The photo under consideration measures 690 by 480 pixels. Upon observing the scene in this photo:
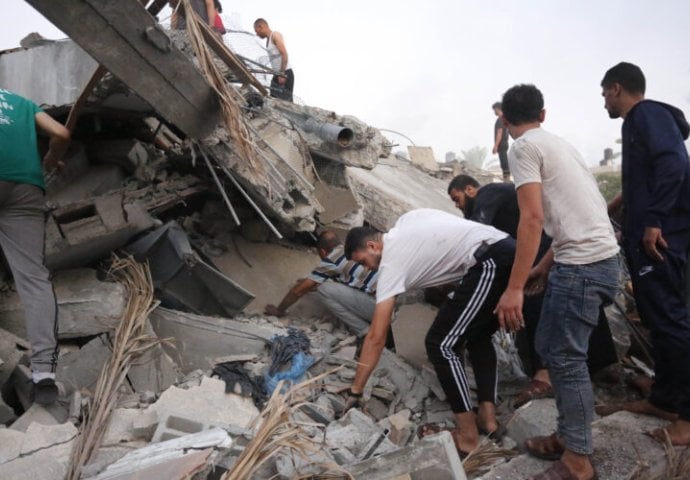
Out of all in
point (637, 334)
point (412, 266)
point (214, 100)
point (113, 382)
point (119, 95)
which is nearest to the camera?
point (412, 266)

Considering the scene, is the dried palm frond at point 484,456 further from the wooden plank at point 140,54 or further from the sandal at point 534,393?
the wooden plank at point 140,54

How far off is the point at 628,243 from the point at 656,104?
0.71 metres

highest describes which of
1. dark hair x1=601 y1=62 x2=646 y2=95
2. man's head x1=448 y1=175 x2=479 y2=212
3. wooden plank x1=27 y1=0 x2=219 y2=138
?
dark hair x1=601 y1=62 x2=646 y2=95

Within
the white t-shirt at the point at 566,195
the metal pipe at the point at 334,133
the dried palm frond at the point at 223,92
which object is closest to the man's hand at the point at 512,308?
the white t-shirt at the point at 566,195

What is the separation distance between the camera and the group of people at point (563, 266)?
2.32 m

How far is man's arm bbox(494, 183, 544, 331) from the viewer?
2.32 metres

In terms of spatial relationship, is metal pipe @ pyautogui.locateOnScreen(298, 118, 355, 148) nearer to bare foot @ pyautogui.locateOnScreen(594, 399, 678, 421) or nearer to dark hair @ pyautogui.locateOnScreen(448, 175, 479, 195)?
dark hair @ pyautogui.locateOnScreen(448, 175, 479, 195)

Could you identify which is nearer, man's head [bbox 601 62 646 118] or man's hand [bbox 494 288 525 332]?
A: man's hand [bbox 494 288 525 332]

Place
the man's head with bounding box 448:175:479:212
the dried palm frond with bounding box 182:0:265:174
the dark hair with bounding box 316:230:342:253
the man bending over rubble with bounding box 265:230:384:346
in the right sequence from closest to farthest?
the dried palm frond with bounding box 182:0:265:174 → the man's head with bounding box 448:175:479:212 → the man bending over rubble with bounding box 265:230:384:346 → the dark hair with bounding box 316:230:342:253

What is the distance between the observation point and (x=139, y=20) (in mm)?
3242

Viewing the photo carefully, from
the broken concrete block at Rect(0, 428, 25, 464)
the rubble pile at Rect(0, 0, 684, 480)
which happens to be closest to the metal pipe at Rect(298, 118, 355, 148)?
the rubble pile at Rect(0, 0, 684, 480)

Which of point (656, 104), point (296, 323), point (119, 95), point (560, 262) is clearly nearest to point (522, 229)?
point (560, 262)

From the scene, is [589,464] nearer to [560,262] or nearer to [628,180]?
[560,262]

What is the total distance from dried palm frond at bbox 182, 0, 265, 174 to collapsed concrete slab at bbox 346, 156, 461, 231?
1988mm
